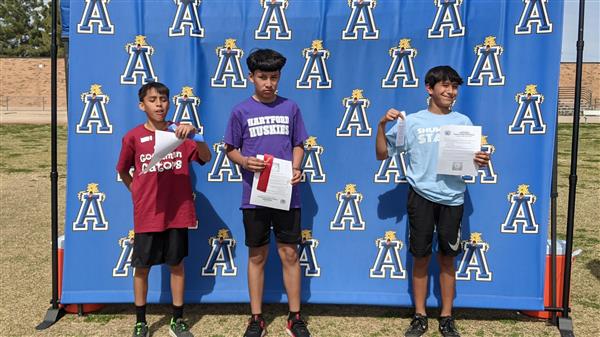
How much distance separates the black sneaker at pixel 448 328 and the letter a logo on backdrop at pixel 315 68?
6.14 ft

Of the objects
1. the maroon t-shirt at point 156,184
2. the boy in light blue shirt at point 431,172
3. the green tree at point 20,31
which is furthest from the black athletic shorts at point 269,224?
the green tree at point 20,31

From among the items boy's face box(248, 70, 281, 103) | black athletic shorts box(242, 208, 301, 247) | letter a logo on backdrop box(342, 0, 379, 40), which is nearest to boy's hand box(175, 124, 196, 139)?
boy's face box(248, 70, 281, 103)

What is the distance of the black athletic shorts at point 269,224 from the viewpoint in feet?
10.4

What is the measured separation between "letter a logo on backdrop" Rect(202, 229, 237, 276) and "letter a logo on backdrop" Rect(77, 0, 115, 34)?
1739 millimetres

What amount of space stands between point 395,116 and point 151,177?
1612 mm

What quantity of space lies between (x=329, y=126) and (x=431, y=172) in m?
0.89

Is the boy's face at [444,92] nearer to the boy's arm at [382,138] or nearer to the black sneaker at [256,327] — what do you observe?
the boy's arm at [382,138]

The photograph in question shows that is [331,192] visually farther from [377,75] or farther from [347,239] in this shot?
[377,75]

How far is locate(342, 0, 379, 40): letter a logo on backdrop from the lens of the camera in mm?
3555

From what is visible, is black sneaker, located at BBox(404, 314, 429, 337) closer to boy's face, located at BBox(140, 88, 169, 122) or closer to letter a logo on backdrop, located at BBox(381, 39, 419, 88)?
letter a logo on backdrop, located at BBox(381, 39, 419, 88)

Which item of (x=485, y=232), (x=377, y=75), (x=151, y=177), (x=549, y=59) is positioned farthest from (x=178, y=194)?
(x=549, y=59)

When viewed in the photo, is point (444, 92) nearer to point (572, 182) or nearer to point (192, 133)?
point (572, 182)

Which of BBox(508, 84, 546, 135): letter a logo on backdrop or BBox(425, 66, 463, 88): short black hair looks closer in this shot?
BBox(425, 66, 463, 88): short black hair

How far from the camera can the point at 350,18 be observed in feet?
11.7
